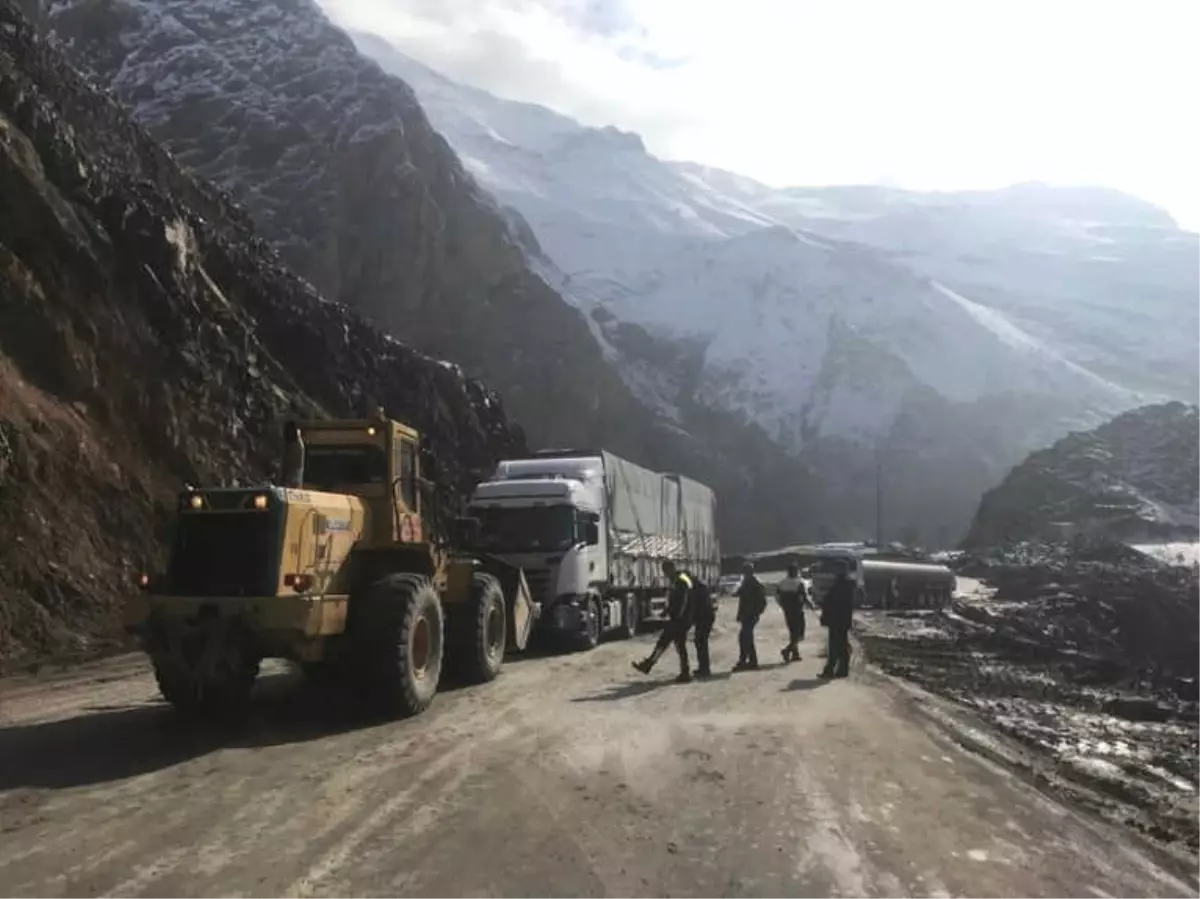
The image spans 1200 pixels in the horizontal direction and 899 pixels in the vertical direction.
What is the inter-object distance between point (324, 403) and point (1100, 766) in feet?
106

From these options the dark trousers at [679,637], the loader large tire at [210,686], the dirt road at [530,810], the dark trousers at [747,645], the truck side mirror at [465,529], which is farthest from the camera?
the dark trousers at [747,645]

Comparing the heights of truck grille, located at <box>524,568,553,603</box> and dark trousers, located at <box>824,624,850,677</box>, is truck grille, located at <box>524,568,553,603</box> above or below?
above

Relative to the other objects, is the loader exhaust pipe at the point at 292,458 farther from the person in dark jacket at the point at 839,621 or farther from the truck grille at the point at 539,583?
the person in dark jacket at the point at 839,621

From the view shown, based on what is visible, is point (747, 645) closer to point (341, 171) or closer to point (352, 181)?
point (341, 171)

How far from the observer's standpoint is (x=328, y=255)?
62656 millimetres

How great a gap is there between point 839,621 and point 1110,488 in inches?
3630

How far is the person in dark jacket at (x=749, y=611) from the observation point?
1806cm

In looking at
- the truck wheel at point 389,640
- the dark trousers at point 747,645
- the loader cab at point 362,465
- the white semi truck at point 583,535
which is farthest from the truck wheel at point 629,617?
the truck wheel at point 389,640

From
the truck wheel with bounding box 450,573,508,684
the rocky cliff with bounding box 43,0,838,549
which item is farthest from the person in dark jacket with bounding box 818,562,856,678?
the rocky cliff with bounding box 43,0,838,549

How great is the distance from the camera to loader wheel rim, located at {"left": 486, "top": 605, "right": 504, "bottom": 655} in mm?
15336

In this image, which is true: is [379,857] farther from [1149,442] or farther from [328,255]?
[1149,442]

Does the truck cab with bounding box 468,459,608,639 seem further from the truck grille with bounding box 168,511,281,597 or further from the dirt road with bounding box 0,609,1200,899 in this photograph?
the truck grille with bounding box 168,511,281,597

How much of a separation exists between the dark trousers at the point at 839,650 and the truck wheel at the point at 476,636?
5399mm

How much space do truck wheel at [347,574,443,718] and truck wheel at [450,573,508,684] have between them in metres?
2.52
